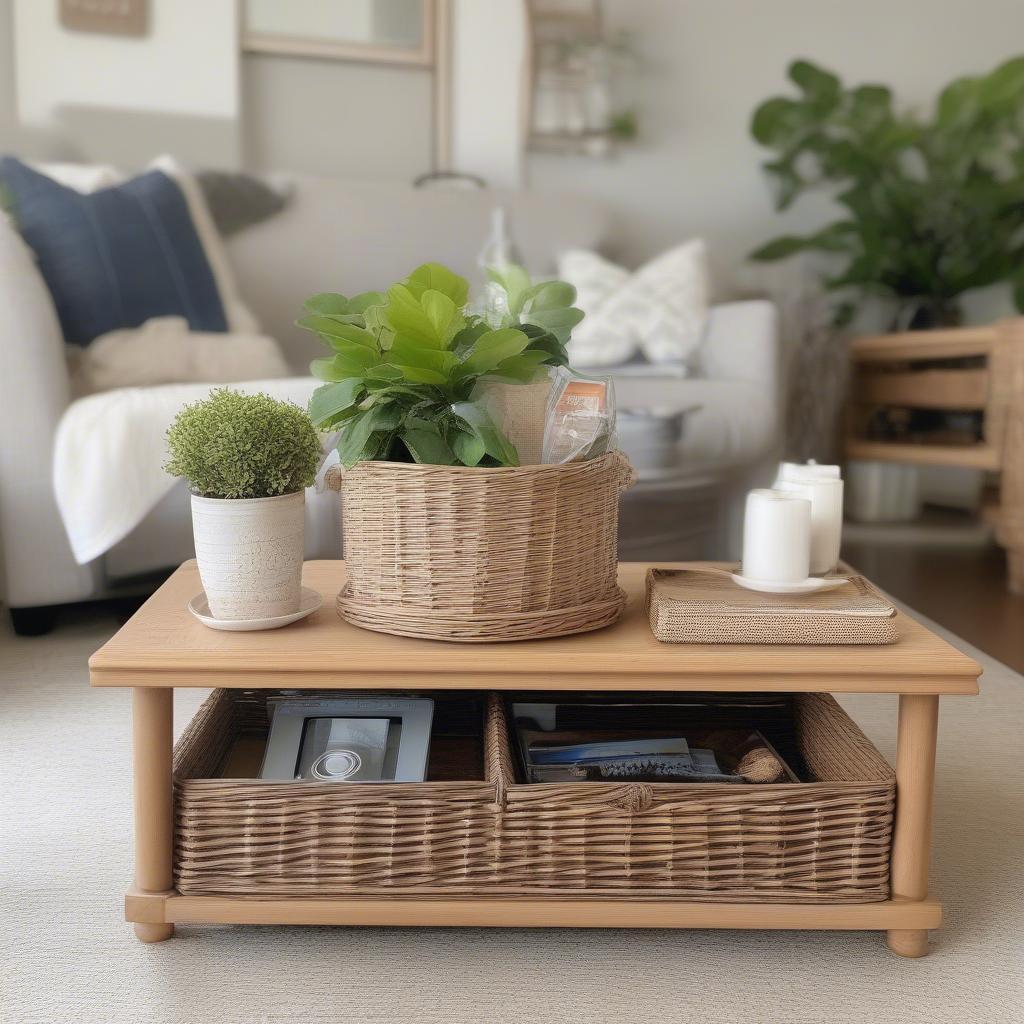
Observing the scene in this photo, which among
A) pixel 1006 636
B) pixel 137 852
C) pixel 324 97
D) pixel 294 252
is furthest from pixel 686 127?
pixel 137 852

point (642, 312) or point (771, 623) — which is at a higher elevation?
point (642, 312)

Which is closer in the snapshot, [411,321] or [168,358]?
[411,321]

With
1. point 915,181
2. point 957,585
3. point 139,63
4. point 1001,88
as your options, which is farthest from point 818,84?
point 139,63

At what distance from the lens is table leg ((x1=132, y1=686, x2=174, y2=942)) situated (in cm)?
83

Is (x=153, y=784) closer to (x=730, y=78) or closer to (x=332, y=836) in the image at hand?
(x=332, y=836)

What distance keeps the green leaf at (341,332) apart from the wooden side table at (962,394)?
5.84ft

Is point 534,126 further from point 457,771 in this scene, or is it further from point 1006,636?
point 457,771

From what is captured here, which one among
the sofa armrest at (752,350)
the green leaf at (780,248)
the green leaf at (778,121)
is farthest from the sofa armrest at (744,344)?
the green leaf at (778,121)

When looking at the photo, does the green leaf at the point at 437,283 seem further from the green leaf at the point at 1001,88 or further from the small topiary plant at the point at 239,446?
the green leaf at the point at 1001,88

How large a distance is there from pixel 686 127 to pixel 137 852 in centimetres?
285

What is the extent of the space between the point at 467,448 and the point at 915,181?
9.10ft

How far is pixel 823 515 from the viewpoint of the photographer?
0.99m

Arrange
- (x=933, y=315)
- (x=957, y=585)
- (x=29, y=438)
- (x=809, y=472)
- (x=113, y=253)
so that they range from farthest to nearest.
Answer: (x=933, y=315)
(x=957, y=585)
(x=113, y=253)
(x=29, y=438)
(x=809, y=472)

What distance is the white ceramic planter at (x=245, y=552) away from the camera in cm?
88
